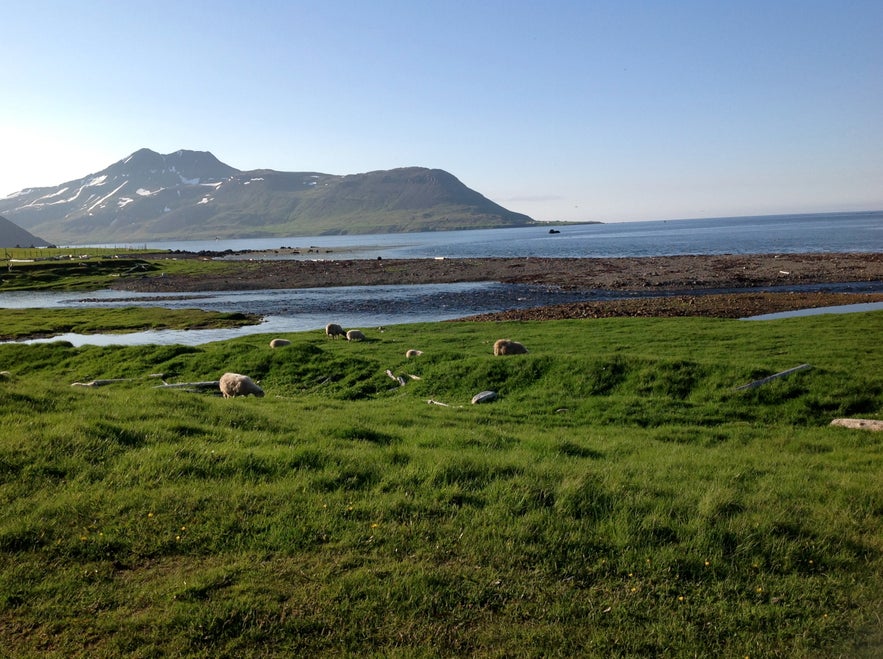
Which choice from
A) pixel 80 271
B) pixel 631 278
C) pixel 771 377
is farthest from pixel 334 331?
pixel 80 271

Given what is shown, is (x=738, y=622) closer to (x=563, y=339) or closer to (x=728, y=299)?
(x=563, y=339)

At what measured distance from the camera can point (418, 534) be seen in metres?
8.33

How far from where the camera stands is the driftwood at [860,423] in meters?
15.5

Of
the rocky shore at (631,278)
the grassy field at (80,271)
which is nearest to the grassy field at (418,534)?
the rocky shore at (631,278)

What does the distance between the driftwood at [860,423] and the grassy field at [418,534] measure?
0.44 m

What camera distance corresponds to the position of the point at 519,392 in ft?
68.9

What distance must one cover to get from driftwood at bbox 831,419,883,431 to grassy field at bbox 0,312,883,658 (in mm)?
441

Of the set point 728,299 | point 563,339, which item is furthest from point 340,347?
point 728,299

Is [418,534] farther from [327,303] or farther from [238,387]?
[327,303]

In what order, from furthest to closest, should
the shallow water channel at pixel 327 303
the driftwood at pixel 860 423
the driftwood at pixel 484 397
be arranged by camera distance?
the shallow water channel at pixel 327 303 → the driftwood at pixel 484 397 → the driftwood at pixel 860 423

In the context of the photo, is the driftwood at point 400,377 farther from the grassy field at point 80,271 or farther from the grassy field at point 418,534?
the grassy field at point 80,271

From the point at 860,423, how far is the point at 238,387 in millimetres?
19293

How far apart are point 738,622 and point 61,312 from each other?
66.0m

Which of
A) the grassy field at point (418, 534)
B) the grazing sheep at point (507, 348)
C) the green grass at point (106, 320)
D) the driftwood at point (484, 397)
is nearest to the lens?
the grassy field at point (418, 534)
